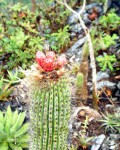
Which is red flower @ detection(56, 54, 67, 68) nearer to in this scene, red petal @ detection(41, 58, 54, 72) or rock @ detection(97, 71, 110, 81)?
red petal @ detection(41, 58, 54, 72)

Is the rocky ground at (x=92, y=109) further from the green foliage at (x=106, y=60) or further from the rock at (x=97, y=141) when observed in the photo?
the green foliage at (x=106, y=60)

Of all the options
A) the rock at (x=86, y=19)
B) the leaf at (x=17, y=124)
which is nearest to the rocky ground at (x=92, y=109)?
the leaf at (x=17, y=124)

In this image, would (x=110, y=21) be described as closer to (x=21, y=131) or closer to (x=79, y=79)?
(x=79, y=79)

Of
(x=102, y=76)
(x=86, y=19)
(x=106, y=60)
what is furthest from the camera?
(x=86, y=19)

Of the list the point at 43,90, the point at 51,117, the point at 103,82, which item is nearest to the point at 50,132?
the point at 51,117

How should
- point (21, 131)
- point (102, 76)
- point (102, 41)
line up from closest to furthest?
point (21, 131) < point (102, 76) < point (102, 41)

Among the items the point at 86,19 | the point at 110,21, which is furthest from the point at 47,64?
the point at 86,19
